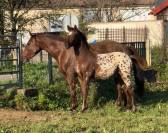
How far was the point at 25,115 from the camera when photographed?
1292 cm

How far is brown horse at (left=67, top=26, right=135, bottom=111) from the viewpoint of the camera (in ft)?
45.4

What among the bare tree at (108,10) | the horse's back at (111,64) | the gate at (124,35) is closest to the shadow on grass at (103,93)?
the horse's back at (111,64)

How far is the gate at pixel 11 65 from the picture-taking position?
1602cm

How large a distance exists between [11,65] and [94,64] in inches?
159

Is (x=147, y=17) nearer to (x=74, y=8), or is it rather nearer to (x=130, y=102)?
(x=74, y=8)

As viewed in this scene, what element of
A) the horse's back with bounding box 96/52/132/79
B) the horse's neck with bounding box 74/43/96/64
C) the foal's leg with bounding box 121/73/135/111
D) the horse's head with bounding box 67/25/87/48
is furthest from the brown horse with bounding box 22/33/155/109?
the foal's leg with bounding box 121/73/135/111

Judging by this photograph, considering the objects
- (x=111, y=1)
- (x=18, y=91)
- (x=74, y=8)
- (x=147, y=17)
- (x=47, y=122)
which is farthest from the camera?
(x=147, y=17)

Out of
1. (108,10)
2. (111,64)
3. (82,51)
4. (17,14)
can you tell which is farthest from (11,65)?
(108,10)

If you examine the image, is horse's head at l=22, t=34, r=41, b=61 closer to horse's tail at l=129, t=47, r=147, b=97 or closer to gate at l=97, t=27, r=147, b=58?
horse's tail at l=129, t=47, r=147, b=97

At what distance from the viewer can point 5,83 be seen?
54.4 feet

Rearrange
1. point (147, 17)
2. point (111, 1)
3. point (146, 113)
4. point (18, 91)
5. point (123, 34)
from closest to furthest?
point (146, 113)
point (18, 91)
point (123, 34)
point (111, 1)
point (147, 17)

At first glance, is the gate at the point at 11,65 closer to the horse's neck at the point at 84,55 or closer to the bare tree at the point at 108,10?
the horse's neck at the point at 84,55

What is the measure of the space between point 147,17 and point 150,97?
107 ft

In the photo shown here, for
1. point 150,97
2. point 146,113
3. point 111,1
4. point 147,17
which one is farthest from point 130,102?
point 147,17
